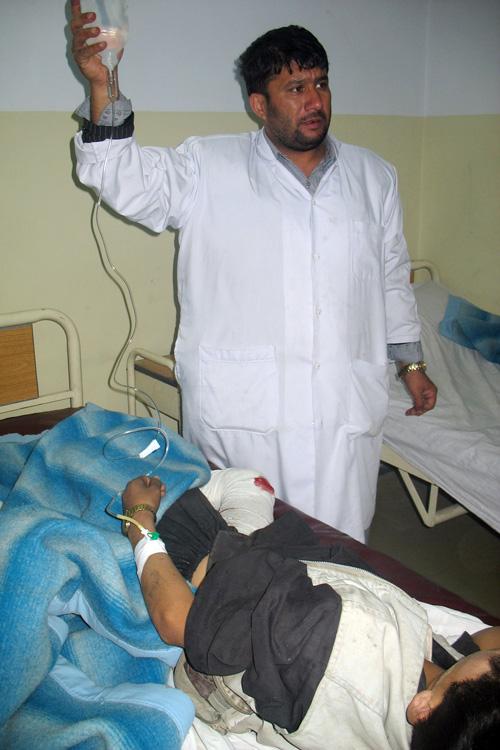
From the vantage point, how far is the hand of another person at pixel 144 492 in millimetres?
1310

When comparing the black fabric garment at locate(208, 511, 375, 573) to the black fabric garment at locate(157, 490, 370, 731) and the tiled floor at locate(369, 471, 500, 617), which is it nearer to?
the black fabric garment at locate(157, 490, 370, 731)

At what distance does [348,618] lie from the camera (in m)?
0.98

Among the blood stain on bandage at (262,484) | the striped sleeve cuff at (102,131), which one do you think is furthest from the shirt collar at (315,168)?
the blood stain on bandage at (262,484)

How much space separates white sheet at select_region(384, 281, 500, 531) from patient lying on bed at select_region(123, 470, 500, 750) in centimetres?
110

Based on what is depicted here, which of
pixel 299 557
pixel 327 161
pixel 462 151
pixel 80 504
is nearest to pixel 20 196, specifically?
pixel 327 161

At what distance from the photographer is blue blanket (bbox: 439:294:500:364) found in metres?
2.96

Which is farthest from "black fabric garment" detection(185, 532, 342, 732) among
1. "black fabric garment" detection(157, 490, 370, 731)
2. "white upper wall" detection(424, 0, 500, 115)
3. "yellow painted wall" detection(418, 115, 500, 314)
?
"white upper wall" detection(424, 0, 500, 115)

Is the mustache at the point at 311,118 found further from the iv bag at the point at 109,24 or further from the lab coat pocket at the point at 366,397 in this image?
the lab coat pocket at the point at 366,397

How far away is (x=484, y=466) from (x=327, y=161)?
1158 mm

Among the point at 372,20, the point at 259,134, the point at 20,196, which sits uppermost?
the point at 372,20

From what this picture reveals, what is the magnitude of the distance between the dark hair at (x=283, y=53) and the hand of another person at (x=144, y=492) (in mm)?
1103

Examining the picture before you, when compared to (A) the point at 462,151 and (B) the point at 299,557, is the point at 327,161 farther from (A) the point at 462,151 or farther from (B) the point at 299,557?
(A) the point at 462,151

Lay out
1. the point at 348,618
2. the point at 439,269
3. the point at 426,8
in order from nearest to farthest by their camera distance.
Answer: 1. the point at 348,618
2. the point at 426,8
3. the point at 439,269

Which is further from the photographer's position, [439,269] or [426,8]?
[439,269]
